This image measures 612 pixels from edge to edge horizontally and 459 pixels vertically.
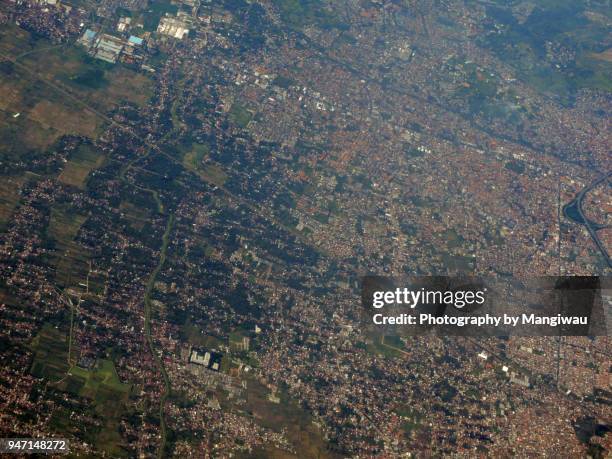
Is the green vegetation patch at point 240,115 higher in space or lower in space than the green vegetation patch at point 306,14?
lower

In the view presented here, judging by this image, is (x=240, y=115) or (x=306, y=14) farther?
(x=306, y=14)

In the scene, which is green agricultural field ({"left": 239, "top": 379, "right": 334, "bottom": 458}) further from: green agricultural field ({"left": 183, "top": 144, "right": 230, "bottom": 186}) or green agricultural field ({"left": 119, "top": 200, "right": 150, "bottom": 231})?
green agricultural field ({"left": 183, "top": 144, "right": 230, "bottom": 186})

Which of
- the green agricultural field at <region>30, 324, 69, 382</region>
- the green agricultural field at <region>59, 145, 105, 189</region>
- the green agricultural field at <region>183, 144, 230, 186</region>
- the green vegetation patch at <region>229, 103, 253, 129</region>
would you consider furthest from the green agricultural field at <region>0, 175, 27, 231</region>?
the green vegetation patch at <region>229, 103, 253, 129</region>

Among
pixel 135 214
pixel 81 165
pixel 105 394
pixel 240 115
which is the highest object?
pixel 240 115

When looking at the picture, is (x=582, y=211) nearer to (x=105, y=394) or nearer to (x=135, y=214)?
(x=135, y=214)

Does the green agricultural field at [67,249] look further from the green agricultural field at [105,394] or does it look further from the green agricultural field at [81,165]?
the green agricultural field at [105,394]

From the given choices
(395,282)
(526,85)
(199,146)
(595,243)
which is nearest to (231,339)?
(395,282)

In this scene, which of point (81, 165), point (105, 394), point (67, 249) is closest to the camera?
point (105, 394)
